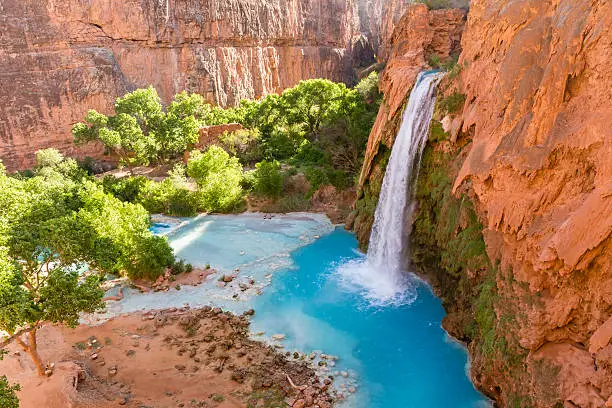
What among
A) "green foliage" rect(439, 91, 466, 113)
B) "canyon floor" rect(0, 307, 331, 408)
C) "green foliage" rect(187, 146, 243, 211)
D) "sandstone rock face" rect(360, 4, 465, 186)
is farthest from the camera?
"green foliage" rect(187, 146, 243, 211)

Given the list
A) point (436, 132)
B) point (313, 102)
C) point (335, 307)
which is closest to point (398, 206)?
point (436, 132)

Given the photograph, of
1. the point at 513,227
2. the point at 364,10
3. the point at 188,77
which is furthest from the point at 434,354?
the point at 364,10

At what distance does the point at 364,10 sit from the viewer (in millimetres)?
70562

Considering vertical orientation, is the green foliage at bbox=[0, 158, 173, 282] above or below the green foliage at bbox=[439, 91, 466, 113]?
below

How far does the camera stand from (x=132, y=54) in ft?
138

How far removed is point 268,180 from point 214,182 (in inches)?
139

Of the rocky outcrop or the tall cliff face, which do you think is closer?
the rocky outcrop

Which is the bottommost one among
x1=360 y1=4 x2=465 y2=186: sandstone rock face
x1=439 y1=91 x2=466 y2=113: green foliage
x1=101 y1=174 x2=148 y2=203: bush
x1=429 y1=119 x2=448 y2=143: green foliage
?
x1=101 y1=174 x2=148 y2=203: bush

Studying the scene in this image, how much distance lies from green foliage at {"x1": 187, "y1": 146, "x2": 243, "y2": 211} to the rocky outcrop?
862 cm

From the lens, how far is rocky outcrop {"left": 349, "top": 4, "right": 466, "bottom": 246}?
1923 cm

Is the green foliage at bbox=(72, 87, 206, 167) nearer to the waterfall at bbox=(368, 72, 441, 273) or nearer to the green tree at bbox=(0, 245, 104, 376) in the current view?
the waterfall at bbox=(368, 72, 441, 273)

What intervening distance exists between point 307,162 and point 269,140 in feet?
18.3

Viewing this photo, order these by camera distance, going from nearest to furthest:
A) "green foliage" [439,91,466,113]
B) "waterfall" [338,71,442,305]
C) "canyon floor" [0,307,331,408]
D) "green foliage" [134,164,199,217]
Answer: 1. "canyon floor" [0,307,331,408]
2. "green foliage" [439,91,466,113]
3. "waterfall" [338,71,442,305]
4. "green foliage" [134,164,199,217]

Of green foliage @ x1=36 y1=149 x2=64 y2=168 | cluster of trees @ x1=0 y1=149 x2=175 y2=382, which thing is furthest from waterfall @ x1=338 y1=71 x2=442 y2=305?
green foliage @ x1=36 y1=149 x2=64 y2=168
